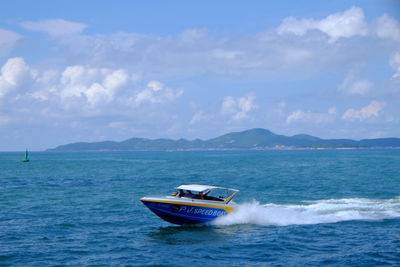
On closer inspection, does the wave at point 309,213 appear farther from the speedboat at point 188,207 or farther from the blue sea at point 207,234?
the speedboat at point 188,207

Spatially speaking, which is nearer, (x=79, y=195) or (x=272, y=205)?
(x=272, y=205)

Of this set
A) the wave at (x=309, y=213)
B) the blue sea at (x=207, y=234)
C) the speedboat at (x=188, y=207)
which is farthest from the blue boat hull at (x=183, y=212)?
the wave at (x=309, y=213)

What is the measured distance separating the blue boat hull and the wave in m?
0.81

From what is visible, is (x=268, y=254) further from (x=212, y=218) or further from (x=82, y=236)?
(x=82, y=236)

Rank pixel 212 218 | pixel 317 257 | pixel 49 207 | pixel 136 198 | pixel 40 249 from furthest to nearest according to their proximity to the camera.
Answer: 1. pixel 136 198
2. pixel 49 207
3. pixel 212 218
4. pixel 40 249
5. pixel 317 257

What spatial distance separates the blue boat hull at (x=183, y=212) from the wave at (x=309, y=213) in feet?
2.64

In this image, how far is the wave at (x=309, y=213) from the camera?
30156 millimetres

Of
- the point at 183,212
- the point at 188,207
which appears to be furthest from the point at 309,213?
the point at 183,212

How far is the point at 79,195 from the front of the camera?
46.3m

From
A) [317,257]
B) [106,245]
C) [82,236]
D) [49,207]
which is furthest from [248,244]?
[49,207]

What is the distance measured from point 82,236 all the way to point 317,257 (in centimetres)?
1444

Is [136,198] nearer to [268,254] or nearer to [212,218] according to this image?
[212,218]

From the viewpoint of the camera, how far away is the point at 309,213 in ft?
108

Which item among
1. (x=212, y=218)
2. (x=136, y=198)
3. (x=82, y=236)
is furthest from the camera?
(x=136, y=198)
